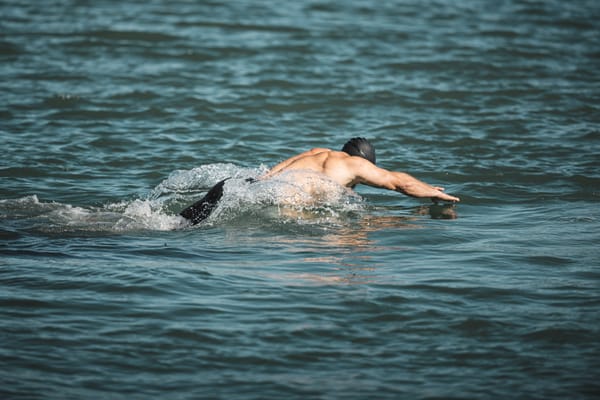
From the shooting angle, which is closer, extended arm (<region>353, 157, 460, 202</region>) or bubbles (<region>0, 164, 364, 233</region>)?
bubbles (<region>0, 164, 364, 233</region>)

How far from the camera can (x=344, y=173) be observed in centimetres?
938

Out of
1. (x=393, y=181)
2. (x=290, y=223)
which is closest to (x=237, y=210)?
(x=290, y=223)

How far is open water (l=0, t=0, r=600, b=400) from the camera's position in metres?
6.04

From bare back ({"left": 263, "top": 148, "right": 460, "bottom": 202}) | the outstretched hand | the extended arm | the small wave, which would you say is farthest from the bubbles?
the outstretched hand

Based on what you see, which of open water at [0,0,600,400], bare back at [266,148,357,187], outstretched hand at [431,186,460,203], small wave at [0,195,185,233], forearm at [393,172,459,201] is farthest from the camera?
outstretched hand at [431,186,460,203]

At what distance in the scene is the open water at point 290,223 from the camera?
6.04 m

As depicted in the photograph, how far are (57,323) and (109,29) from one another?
620 inches

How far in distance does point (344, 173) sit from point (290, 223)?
83 cm

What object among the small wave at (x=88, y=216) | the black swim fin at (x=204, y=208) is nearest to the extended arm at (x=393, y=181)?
the black swim fin at (x=204, y=208)

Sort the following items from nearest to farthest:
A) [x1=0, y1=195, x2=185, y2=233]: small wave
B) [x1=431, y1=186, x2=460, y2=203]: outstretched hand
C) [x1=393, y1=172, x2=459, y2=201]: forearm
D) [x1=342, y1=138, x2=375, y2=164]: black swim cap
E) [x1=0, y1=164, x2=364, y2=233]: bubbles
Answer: [x1=0, y1=195, x2=185, y2=233]: small wave, [x1=0, y1=164, x2=364, y2=233]: bubbles, [x1=393, y1=172, x2=459, y2=201]: forearm, [x1=342, y1=138, x2=375, y2=164]: black swim cap, [x1=431, y1=186, x2=460, y2=203]: outstretched hand

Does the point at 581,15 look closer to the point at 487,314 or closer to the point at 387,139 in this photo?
the point at 387,139

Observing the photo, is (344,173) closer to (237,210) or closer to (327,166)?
(327,166)

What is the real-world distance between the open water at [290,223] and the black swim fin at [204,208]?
119mm

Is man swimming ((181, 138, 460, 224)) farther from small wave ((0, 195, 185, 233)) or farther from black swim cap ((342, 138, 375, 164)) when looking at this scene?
small wave ((0, 195, 185, 233))
